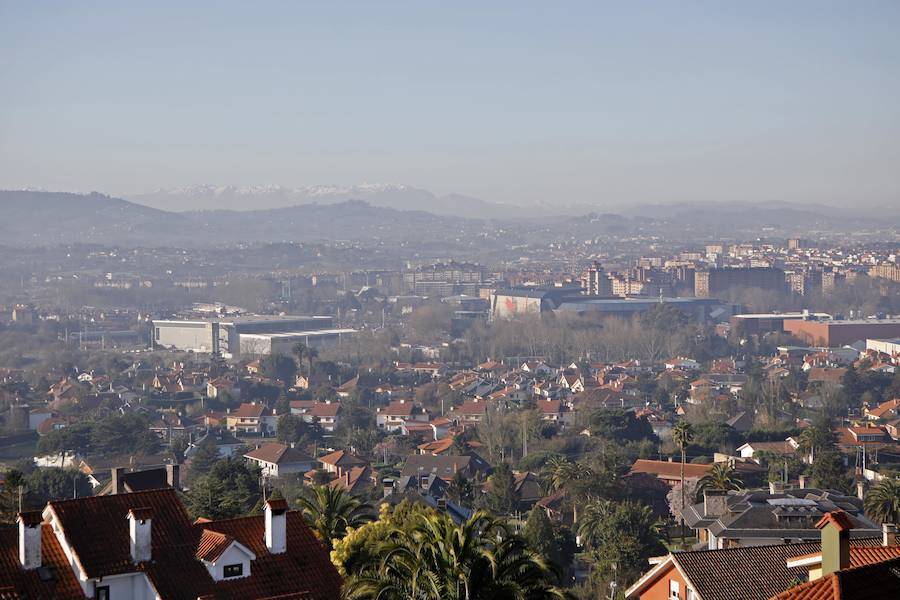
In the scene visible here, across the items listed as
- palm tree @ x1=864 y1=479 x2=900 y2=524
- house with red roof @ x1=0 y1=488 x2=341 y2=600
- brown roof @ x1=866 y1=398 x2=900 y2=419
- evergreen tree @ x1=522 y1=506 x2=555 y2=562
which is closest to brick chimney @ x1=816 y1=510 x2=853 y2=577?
house with red roof @ x1=0 y1=488 x2=341 y2=600

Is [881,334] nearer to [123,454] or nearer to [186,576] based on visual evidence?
[123,454]

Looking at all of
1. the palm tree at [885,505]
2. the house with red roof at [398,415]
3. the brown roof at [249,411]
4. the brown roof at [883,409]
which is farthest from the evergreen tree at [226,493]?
the brown roof at [883,409]

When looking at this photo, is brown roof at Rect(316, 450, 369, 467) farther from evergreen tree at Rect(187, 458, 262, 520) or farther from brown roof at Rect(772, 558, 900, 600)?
brown roof at Rect(772, 558, 900, 600)

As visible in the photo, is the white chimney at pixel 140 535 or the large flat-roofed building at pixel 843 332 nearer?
the white chimney at pixel 140 535

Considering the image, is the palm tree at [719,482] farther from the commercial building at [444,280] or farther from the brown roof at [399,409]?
the commercial building at [444,280]

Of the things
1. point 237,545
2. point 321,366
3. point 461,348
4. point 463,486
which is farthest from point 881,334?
point 237,545

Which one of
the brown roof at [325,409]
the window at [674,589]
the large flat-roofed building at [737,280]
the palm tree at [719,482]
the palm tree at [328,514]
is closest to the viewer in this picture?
the window at [674,589]
